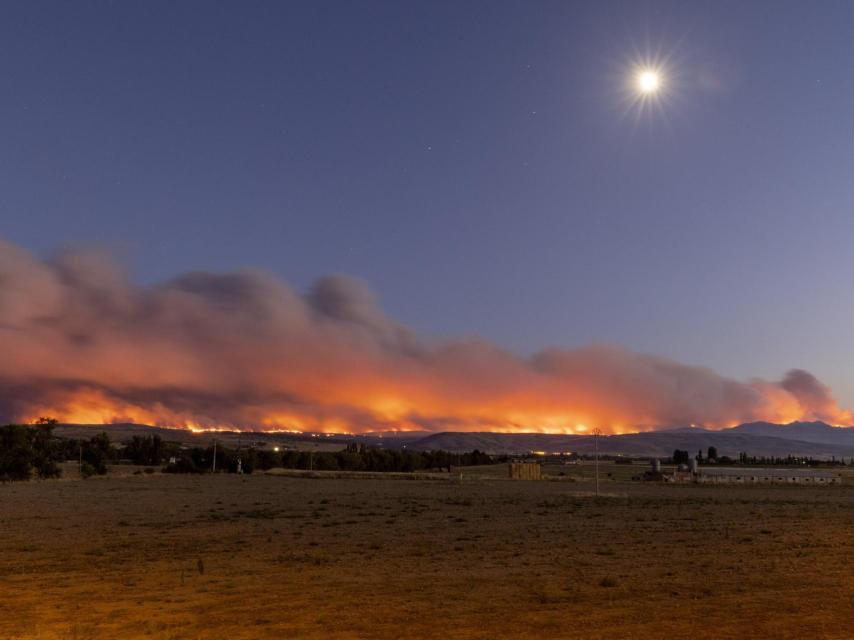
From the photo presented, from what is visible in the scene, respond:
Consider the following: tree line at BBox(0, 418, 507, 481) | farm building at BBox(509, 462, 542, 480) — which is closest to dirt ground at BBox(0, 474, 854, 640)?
tree line at BBox(0, 418, 507, 481)

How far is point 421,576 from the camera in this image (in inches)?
763

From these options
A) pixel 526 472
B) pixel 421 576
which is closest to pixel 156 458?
pixel 526 472

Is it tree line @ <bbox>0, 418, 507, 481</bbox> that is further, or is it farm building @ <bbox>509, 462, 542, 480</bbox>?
farm building @ <bbox>509, 462, 542, 480</bbox>

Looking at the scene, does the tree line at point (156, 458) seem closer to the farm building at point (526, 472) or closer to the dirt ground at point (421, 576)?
the farm building at point (526, 472)

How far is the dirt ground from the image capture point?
1370cm

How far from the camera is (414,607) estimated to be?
1532 cm

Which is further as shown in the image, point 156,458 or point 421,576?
point 156,458

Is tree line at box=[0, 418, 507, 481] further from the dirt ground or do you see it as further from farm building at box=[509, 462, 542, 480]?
the dirt ground

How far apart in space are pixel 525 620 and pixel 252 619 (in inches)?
204

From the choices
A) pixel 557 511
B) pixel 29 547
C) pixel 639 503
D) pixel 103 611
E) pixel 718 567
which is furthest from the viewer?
pixel 639 503

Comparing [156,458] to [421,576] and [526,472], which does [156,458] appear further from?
[421,576]

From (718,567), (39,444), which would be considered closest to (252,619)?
(718,567)

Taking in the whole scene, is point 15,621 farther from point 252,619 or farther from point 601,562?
point 601,562

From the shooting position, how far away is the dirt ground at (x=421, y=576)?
45.0 feet
